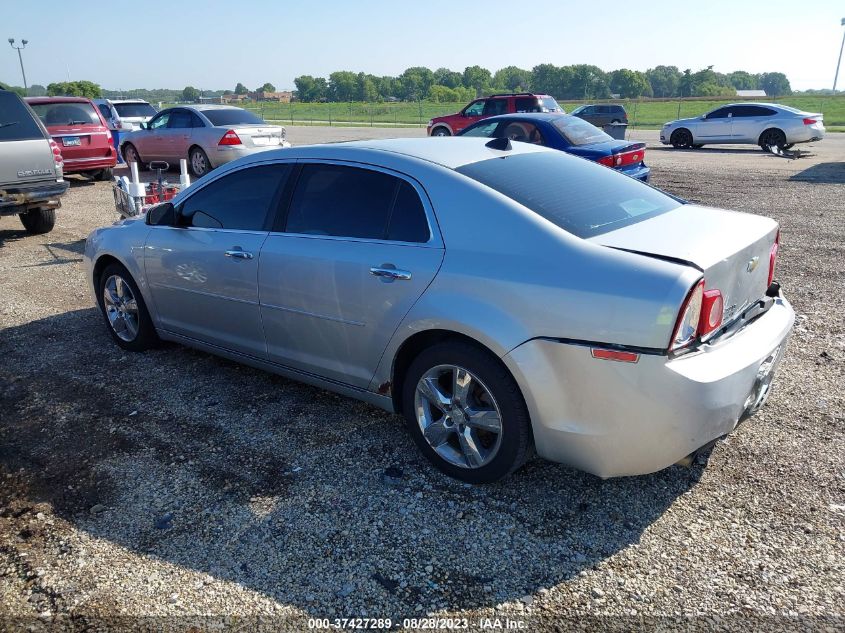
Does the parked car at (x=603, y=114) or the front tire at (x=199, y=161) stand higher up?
the parked car at (x=603, y=114)

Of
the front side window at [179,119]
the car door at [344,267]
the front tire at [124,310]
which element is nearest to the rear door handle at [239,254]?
the car door at [344,267]

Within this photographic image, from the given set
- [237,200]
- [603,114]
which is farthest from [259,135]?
[603,114]

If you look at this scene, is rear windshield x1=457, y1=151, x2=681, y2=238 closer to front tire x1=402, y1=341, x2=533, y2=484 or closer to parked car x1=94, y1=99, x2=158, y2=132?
front tire x1=402, y1=341, x2=533, y2=484

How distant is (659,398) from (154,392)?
3363 mm

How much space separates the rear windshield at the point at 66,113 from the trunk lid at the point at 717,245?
46.1 feet

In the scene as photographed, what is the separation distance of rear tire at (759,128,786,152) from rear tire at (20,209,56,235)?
735 inches

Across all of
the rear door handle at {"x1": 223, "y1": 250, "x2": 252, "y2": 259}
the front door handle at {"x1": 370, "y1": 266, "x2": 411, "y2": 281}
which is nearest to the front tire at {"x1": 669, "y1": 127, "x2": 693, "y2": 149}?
the rear door handle at {"x1": 223, "y1": 250, "x2": 252, "y2": 259}

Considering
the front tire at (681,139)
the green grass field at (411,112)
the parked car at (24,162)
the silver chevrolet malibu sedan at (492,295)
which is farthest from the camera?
the green grass field at (411,112)

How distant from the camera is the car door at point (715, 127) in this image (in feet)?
69.0

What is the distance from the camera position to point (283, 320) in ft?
Answer: 13.6

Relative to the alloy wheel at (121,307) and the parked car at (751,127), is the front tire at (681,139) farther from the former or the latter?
the alloy wheel at (121,307)

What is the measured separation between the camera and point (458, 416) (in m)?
3.43

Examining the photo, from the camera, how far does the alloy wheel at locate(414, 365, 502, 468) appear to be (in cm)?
335

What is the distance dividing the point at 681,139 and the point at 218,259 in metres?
20.9
